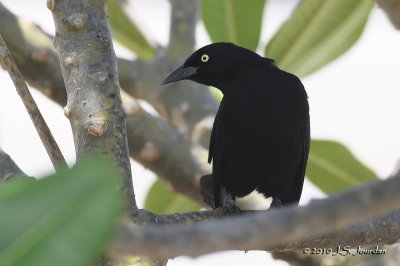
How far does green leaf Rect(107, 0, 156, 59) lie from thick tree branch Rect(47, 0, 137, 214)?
197 cm

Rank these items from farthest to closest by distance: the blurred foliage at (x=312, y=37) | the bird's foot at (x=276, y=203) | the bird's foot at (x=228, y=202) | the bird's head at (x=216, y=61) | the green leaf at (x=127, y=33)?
1. the green leaf at (x=127, y=33)
2. the blurred foliage at (x=312, y=37)
3. the bird's head at (x=216, y=61)
4. the bird's foot at (x=276, y=203)
5. the bird's foot at (x=228, y=202)

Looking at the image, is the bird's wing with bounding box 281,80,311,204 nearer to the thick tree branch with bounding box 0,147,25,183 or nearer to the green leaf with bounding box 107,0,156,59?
the green leaf with bounding box 107,0,156,59

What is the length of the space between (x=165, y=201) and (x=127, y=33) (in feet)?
3.30

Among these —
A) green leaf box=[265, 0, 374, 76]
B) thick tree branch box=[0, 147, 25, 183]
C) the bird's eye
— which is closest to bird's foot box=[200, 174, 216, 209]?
the bird's eye

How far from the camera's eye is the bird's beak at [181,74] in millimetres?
3731

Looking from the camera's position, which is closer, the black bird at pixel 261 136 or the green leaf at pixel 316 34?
the black bird at pixel 261 136

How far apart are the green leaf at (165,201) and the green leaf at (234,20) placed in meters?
0.91

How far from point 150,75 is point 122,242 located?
324cm

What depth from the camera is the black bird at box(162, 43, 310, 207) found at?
3.51 metres

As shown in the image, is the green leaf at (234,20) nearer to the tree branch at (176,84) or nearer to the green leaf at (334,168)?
the tree branch at (176,84)

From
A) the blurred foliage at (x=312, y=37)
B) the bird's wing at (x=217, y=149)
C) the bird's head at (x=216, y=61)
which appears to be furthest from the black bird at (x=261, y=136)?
the blurred foliage at (x=312, y=37)

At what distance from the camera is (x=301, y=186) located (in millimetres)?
3785

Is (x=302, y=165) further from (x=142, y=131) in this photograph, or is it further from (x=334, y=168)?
(x=142, y=131)

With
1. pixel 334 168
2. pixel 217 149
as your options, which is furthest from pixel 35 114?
pixel 334 168
